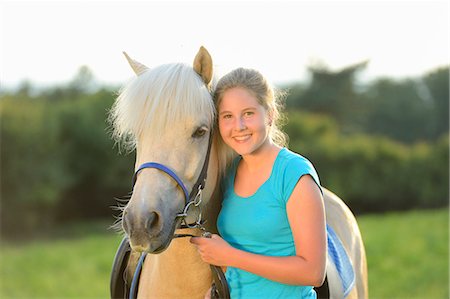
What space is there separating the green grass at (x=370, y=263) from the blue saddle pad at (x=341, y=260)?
630cm

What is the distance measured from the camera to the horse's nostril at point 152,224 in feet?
7.20

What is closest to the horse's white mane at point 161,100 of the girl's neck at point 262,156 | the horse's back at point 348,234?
the girl's neck at point 262,156

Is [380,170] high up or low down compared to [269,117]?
down

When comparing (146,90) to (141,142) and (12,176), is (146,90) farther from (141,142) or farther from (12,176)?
(12,176)

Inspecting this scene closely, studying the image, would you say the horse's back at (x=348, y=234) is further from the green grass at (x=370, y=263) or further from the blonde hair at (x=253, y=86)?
the green grass at (x=370, y=263)

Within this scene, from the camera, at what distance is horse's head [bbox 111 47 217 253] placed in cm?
222

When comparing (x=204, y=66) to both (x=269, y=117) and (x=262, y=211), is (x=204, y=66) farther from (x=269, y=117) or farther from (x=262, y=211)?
(x=262, y=211)

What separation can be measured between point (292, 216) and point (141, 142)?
68 cm

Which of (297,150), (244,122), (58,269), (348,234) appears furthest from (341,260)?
(297,150)

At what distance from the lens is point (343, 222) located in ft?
13.3

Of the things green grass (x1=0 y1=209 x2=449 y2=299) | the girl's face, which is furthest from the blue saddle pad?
green grass (x1=0 y1=209 x2=449 y2=299)

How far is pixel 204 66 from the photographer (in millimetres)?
2625

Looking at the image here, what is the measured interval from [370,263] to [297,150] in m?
5.64

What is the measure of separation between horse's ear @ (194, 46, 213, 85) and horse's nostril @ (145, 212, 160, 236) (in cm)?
68
